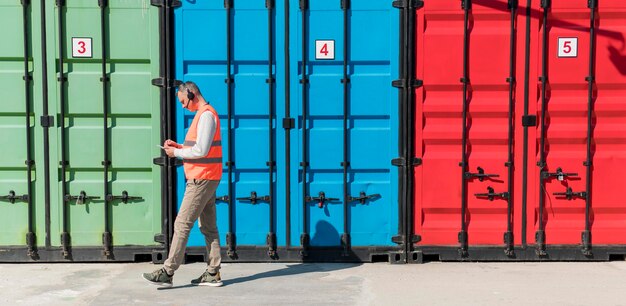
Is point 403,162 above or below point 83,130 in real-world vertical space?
below

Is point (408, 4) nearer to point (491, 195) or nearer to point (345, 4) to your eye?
point (345, 4)

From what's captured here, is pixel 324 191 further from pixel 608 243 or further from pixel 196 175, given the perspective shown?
pixel 608 243

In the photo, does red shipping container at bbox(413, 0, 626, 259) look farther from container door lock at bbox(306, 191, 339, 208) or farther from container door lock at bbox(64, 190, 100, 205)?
container door lock at bbox(64, 190, 100, 205)

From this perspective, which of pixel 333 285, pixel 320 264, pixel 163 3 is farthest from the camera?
pixel 320 264

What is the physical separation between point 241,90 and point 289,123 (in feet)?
1.80

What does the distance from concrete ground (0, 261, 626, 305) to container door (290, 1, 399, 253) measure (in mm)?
439

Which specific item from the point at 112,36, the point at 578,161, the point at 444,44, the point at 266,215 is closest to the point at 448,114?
the point at 444,44

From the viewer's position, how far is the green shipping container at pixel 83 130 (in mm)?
8531

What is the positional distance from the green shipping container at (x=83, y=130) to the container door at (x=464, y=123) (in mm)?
2458

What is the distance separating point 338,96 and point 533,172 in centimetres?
200

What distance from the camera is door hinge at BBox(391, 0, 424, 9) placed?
27.8 feet

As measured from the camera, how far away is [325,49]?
28.1 feet

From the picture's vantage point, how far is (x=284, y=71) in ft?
28.2

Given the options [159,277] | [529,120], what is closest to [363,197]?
[529,120]
